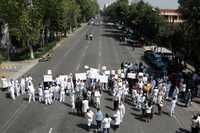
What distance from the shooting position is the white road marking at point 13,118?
25219mm

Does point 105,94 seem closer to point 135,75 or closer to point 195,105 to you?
point 135,75

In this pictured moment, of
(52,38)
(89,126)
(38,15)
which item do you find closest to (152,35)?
(52,38)

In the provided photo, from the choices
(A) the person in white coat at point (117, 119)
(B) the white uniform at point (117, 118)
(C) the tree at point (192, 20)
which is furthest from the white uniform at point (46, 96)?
(C) the tree at point (192, 20)

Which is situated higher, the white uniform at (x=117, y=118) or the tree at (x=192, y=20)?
the tree at (x=192, y=20)

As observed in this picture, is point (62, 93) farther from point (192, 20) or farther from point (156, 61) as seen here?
point (156, 61)

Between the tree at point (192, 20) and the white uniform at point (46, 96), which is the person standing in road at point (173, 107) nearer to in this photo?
the white uniform at point (46, 96)

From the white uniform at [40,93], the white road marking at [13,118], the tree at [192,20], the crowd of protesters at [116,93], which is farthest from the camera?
the tree at [192,20]

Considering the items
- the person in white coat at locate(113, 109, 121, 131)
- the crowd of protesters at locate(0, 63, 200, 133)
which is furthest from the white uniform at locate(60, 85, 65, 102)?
the person in white coat at locate(113, 109, 121, 131)

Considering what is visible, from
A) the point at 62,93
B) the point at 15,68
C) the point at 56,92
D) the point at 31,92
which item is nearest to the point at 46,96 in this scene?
the point at 56,92

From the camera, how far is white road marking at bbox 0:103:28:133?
82.7ft

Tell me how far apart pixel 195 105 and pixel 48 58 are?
27704mm

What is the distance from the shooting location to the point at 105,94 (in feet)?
111

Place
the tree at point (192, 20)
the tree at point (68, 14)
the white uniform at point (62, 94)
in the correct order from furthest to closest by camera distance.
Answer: the tree at point (68, 14)
the tree at point (192, 20)
the white uniform at point (62, 94)

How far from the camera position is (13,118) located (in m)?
27.4
